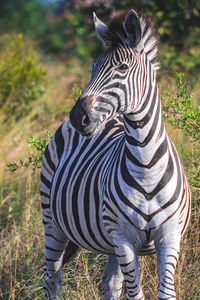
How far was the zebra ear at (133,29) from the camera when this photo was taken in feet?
8.87

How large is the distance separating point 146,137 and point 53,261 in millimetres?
1641

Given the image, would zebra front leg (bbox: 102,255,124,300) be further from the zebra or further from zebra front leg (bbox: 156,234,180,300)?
zebra front leg (bbox: 156,234,180,300)

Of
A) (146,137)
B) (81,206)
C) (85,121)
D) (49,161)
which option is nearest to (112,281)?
(81,206)

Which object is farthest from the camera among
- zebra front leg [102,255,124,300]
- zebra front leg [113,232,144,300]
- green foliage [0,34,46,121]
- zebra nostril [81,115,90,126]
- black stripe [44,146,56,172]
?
green foliage [0,34,46,121]

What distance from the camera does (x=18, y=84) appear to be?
927cm

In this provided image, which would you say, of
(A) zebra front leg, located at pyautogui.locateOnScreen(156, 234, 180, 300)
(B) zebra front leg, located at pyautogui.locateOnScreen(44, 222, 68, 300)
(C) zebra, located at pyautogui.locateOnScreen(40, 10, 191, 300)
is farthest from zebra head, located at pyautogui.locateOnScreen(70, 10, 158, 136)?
(B) zebra front leg, located at pyautogui.locateOnScreen(44, 222, 68, 300)

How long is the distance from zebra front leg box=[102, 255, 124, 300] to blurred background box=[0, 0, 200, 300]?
86mm

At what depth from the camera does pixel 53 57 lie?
19844mm

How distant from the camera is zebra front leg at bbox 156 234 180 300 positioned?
2.82 meters

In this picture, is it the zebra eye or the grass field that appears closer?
the zebra eye

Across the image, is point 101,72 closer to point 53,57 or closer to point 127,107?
point 127,107

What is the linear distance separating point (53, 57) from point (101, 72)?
1752 cm

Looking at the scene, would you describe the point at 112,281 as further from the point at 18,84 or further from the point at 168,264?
the point at 18,84

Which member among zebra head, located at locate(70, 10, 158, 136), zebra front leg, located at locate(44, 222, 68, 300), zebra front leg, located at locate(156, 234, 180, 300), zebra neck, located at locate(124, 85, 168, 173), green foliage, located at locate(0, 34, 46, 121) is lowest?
zebra front leg, located at locate(156, 234, 180, 300)
